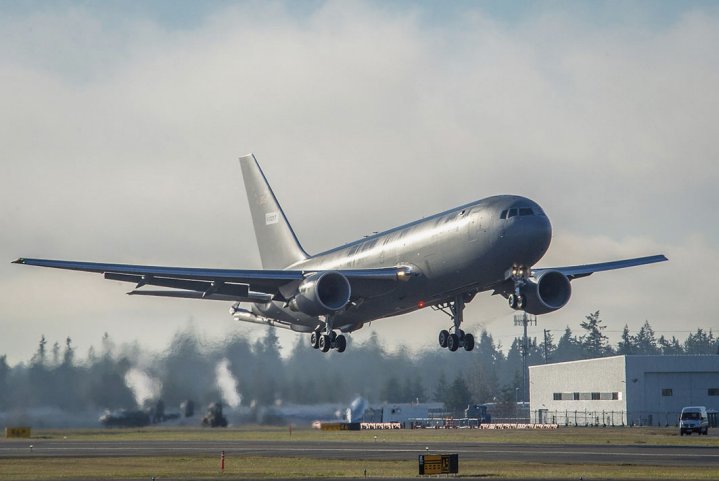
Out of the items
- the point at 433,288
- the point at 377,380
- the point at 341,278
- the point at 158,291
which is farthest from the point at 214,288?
the point at 377,380

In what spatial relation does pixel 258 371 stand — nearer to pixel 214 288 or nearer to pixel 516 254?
pixel 214 288

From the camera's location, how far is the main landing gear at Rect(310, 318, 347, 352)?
6538 centimetres

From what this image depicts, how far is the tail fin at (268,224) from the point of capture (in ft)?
256

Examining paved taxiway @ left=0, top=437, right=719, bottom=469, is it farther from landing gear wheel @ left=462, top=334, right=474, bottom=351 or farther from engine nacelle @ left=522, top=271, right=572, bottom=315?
engine nacelle @ left=522, top=271, right=572, bottom=315

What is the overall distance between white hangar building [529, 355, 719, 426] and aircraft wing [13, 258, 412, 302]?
2345 inches

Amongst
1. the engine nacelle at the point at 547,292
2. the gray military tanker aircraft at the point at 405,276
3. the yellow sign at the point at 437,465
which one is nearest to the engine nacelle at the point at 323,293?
the gray military tanker aircraft at the point at 405,276

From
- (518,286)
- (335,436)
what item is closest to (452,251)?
(518,286)

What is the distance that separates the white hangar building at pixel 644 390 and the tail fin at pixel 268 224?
4998 cm

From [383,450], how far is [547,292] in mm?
13767

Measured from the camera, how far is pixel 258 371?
275 feet

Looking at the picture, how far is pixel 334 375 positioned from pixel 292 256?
13.7 m

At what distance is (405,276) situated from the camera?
59188mm

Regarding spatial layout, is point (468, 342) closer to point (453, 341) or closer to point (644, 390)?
point (453, 341)

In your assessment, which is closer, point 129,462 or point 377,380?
point 129,462
